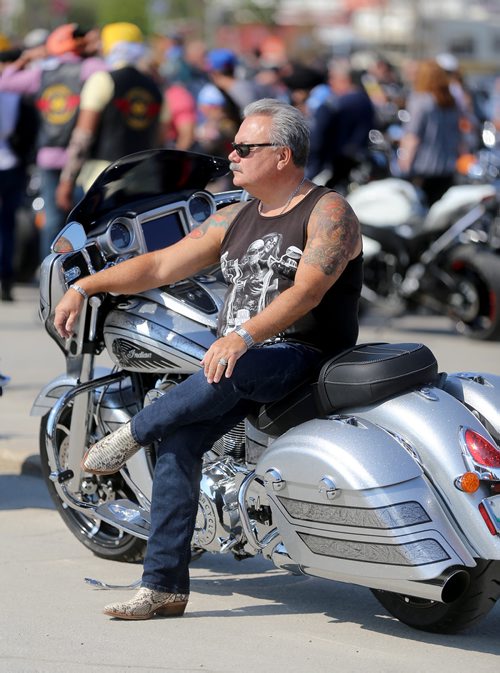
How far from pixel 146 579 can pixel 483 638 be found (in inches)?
40.4

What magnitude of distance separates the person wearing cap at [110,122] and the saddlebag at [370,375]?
5.42m

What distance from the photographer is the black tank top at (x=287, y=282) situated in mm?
4387

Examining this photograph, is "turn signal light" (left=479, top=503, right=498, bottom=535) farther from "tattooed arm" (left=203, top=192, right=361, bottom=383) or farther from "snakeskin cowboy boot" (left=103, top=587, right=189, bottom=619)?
"snakeskin cowboy boot" (left=103, top=587, right=189, bottom=619)

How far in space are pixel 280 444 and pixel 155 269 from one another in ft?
2.67

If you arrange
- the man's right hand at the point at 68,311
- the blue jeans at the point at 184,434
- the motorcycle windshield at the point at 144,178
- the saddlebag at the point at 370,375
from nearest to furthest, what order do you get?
A: the saddlebag at the point at 370,375 < the blue jeans at the point at 184,434 < the man's right hand at the point at 68,311 < the motorcycle windshield at the point at 144,178

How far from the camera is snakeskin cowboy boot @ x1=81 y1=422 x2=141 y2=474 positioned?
440 centimetres

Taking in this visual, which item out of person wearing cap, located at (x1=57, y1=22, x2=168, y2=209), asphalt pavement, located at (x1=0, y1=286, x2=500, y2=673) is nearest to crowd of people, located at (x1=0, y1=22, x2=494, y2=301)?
person wearing cap, located at (x1=57, y1=22, x2=168, y2=209)

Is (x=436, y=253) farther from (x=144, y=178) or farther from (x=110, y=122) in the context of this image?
(x=144, y=178)

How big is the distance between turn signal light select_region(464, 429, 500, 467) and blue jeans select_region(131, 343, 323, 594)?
562mm

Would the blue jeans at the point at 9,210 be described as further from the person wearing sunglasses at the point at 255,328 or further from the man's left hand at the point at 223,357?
the man's left hand at the point at 223,357

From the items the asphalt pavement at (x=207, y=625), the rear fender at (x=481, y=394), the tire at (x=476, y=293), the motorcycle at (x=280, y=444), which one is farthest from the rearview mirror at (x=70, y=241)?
the tire at (x=476, y=293)

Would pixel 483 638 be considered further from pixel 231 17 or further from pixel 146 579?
pixel 231 17

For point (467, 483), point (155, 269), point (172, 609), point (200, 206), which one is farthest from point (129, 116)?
point (467, 483)

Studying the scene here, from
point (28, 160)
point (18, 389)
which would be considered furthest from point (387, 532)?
point (28, 160)
